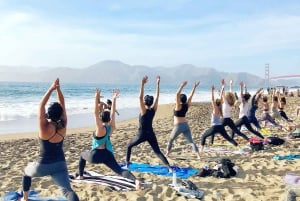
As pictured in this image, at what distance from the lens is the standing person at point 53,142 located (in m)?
4.65

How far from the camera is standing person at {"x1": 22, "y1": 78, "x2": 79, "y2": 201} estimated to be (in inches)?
183

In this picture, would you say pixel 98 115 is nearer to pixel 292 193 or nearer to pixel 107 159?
pixel 107 159

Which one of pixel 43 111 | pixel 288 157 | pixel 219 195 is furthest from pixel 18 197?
pixel 288 157

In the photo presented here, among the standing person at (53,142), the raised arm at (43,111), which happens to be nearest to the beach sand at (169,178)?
the standing person at (53,142)

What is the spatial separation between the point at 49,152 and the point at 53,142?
6.4 inches

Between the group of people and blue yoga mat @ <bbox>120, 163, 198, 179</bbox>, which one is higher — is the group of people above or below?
above

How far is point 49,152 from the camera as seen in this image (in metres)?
4.86

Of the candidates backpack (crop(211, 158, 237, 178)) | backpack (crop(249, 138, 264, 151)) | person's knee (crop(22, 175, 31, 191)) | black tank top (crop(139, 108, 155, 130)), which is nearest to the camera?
person's knee (crop(22, 175, 31, 191))

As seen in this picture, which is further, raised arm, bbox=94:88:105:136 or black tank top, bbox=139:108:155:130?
black tank top, bbox=139:108:155:130

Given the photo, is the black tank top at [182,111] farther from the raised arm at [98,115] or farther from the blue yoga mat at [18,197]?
the blue yoga mat at [18,197]

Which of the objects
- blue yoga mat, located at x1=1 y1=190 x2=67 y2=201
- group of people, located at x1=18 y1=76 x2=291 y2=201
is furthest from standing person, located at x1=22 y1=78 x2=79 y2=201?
blue yoga mat, located at x1=1 y1=190 x2=67 y2=201

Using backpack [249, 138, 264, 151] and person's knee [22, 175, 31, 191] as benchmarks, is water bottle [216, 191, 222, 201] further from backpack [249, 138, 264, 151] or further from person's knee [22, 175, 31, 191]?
backpack [249, 138, 264, 151]

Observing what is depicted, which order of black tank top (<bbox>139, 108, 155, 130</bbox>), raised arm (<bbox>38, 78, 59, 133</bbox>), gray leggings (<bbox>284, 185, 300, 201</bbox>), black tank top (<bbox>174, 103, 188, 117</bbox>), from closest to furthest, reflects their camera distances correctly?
raised arm (<bbox>38, 78, 59, 133</bbox>) < gray leggings (<bbox>284, 185, 300, 201</bbox>) < black tank top (<bbox>139, 108, 155, 130</bbox>) < black tank top (<bbox>174, 103, 188, 117</bbox>)

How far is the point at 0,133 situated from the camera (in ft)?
51.6
